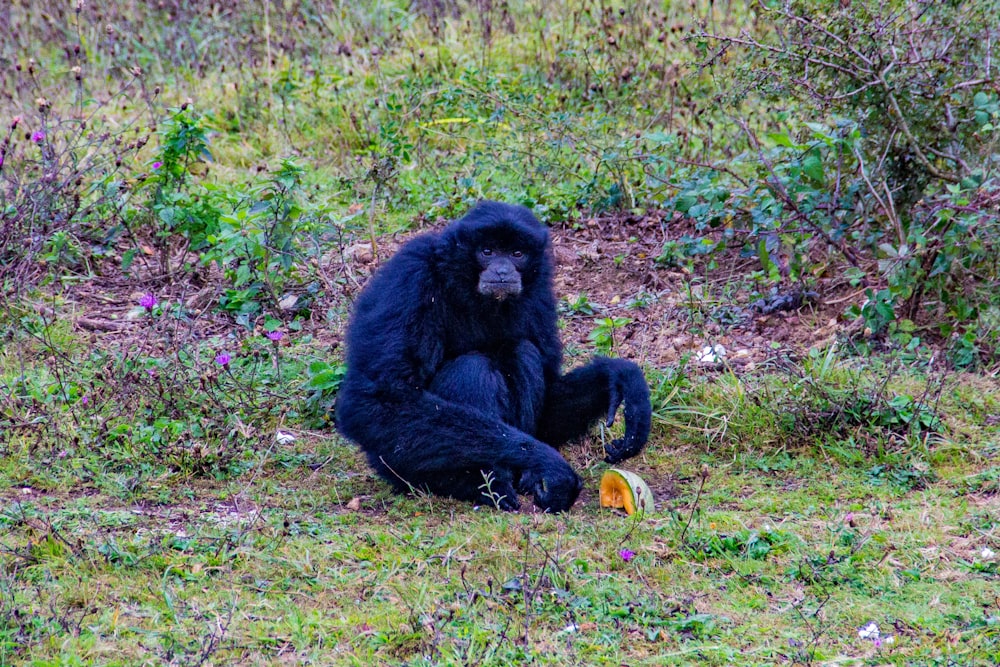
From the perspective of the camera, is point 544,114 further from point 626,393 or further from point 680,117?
point 626,393

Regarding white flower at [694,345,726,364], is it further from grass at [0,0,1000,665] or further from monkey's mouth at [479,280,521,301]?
monkey's mouth at [479,280,521,301]

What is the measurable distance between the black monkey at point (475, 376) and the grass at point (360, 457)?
252mm

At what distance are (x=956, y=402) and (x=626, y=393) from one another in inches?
77.0

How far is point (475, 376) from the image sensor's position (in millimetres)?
5660

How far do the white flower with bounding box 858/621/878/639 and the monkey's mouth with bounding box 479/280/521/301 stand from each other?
7.85 feet

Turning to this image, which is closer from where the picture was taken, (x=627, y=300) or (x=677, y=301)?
(x=677, y=301)

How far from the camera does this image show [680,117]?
9.89 m

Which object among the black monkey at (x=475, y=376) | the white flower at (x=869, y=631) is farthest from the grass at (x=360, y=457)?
the black monkey at (x=475, y=376)

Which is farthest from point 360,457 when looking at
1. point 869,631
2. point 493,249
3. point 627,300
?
point 869,631

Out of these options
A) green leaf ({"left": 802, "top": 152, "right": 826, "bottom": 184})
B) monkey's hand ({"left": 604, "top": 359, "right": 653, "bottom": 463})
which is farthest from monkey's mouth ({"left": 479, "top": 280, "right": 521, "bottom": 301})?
green leaf ({"left": 802, "top": 152, "right": 826, "bottom": 184})

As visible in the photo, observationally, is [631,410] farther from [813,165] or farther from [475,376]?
[813,165]

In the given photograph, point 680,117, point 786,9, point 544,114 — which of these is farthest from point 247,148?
point 786,9

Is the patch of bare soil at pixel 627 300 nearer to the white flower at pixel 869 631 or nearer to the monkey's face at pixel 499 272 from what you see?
the monkey's face at pixel 499 272

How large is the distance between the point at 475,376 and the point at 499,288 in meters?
0.47
